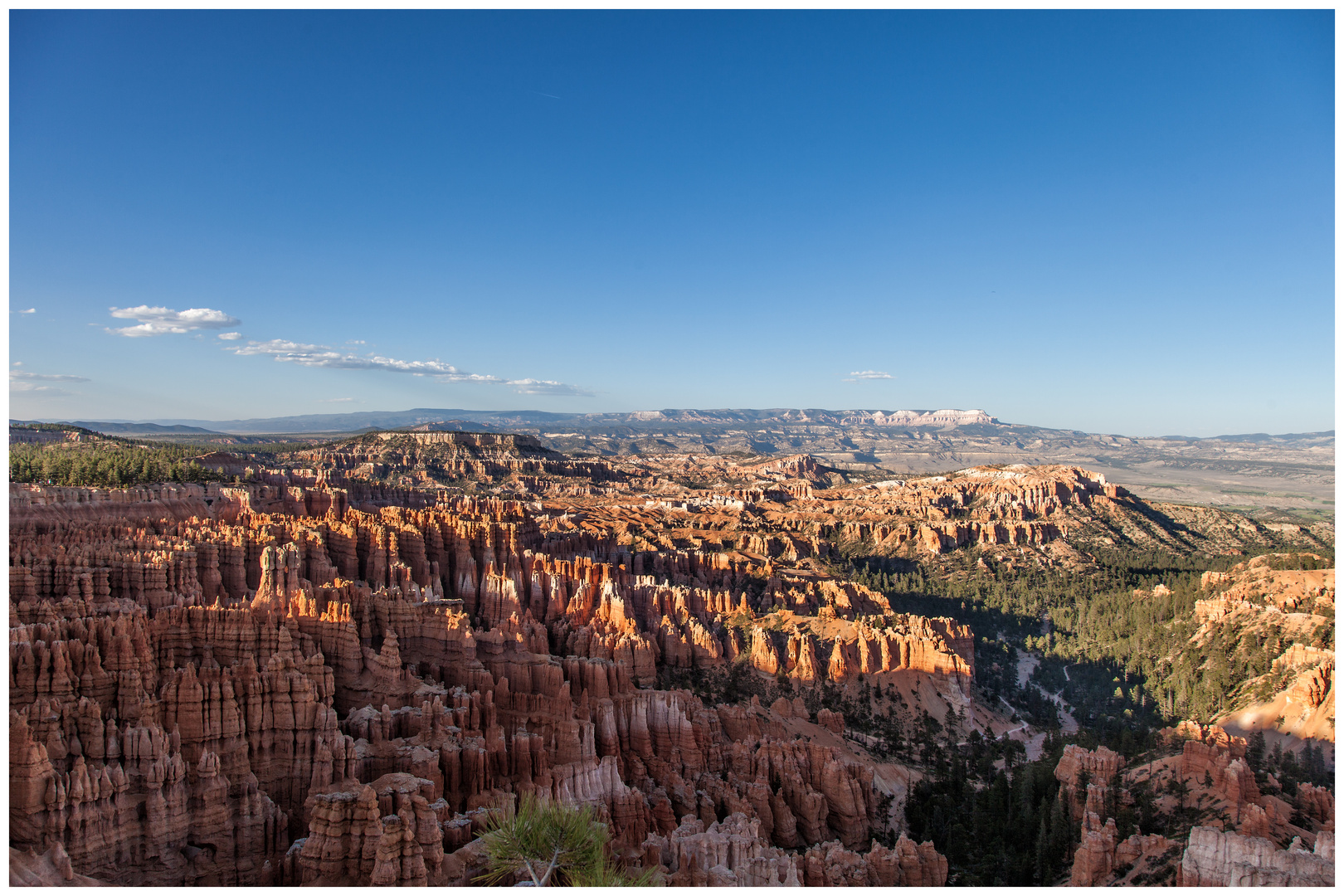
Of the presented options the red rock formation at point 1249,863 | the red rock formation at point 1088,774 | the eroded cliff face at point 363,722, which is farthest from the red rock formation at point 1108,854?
the eroded cliff face at point 363,722

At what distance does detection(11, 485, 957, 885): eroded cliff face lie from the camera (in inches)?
747

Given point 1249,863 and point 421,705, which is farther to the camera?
point 421,705

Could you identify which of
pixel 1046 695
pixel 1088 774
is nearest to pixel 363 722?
pixel 1088 774

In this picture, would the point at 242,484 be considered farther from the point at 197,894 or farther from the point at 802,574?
the point at 197,894

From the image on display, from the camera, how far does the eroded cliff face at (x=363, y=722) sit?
18969 mm

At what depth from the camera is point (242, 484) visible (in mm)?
81875

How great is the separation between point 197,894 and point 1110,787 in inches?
1274

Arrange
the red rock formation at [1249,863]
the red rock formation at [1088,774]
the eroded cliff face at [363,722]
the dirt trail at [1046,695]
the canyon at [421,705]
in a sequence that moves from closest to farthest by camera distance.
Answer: the red rock formation at [1249,863], the eroded cliff face at [363,722], the canyon at [421,705], the red rock formation at [1088,774], the dirt trail at [1046,695]

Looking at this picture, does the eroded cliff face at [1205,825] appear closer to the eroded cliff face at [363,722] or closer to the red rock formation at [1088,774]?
the red rock formation at [1088,774]

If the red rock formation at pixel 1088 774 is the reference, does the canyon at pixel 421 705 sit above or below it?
above

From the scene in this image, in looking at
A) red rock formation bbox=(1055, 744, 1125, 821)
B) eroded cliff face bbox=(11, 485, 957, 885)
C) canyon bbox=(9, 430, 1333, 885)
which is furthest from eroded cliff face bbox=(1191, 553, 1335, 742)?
eroded cliff face bbox=(11, 485, 957, 885)

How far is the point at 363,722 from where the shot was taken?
26.5 meters

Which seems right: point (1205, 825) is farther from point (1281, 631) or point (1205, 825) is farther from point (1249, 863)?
point (1281, 631)

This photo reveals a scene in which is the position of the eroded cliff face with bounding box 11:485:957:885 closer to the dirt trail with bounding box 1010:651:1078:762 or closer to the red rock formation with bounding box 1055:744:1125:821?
the dirt trail with bounding box 1010:651:1078:762
